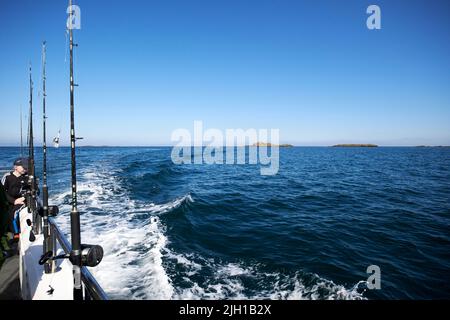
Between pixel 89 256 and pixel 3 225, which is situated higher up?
pixel 3 225

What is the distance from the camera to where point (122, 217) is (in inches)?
458

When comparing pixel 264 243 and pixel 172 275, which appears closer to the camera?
pixel 172 275

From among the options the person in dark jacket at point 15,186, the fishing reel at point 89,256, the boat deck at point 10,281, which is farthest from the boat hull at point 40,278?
the person in dark jacket at point 15,186

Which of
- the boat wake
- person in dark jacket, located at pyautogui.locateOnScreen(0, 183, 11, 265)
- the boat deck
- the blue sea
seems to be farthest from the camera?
the blue sea

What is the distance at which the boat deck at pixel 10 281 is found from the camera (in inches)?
180

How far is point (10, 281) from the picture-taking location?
4969mm

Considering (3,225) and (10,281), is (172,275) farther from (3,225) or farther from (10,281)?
(3,225)

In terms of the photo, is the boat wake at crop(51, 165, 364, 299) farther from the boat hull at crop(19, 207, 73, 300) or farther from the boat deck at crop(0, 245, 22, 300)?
the boat hull at crop(19, 207, 73, 300)

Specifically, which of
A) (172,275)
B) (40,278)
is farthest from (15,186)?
(172,275)

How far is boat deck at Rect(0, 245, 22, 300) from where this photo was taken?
4566 millimetres

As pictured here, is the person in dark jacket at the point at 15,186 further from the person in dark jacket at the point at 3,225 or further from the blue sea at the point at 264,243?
the person in dark jacket at the point at 3,225

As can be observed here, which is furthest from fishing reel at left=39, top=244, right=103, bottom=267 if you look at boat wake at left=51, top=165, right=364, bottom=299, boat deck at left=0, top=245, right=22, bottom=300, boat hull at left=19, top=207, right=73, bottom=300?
boat wake at left=51, top=165, right=364, bottom=299
